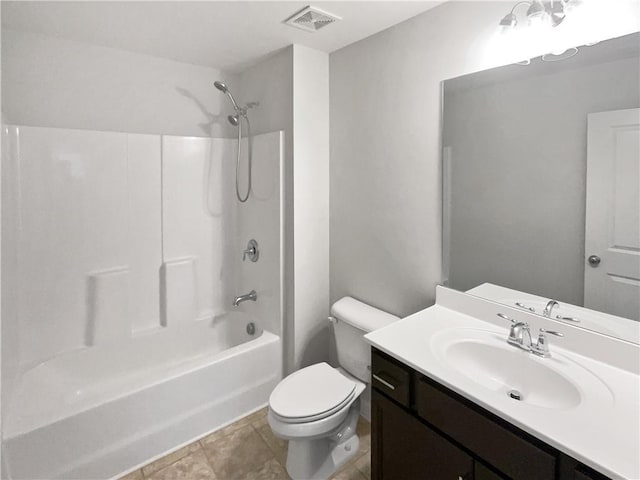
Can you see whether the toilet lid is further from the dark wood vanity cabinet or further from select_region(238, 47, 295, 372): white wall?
select_region(238, 47, 295, 372): white wall

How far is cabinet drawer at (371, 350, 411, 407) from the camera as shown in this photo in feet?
4.41

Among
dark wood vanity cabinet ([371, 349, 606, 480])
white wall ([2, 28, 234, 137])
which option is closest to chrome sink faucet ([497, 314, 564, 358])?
dark wood vanity cabinet ([371, 349, 606, 480])

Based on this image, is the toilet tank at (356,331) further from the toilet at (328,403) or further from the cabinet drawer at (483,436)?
the cabinet drawer at (483,436)

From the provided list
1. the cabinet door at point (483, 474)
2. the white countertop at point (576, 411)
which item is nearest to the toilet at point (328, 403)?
the white countertop at point (576, 411)

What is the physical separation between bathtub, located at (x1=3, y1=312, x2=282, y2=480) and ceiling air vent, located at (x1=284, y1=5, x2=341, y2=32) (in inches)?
76.4

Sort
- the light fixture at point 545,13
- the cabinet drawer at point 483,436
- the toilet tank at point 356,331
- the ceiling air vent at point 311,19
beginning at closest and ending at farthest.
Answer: the cabinet drawer at point 483,436 < the light fixture at point 545,13 < the ceiling air vent at point 311,19 < the toilet tank at point 356,331

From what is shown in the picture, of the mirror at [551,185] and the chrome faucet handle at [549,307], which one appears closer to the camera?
the mirror at [551,185]

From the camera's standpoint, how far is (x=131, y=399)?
1.85 meters

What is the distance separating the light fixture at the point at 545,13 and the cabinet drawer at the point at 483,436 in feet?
4.68

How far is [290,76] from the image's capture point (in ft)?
7.38

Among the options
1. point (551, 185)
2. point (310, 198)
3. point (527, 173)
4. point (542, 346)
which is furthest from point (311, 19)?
point (542, 346)

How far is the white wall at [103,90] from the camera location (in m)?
2.06

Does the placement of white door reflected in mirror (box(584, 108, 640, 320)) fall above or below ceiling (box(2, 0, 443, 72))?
below

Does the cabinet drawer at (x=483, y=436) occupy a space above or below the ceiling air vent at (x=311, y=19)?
below
